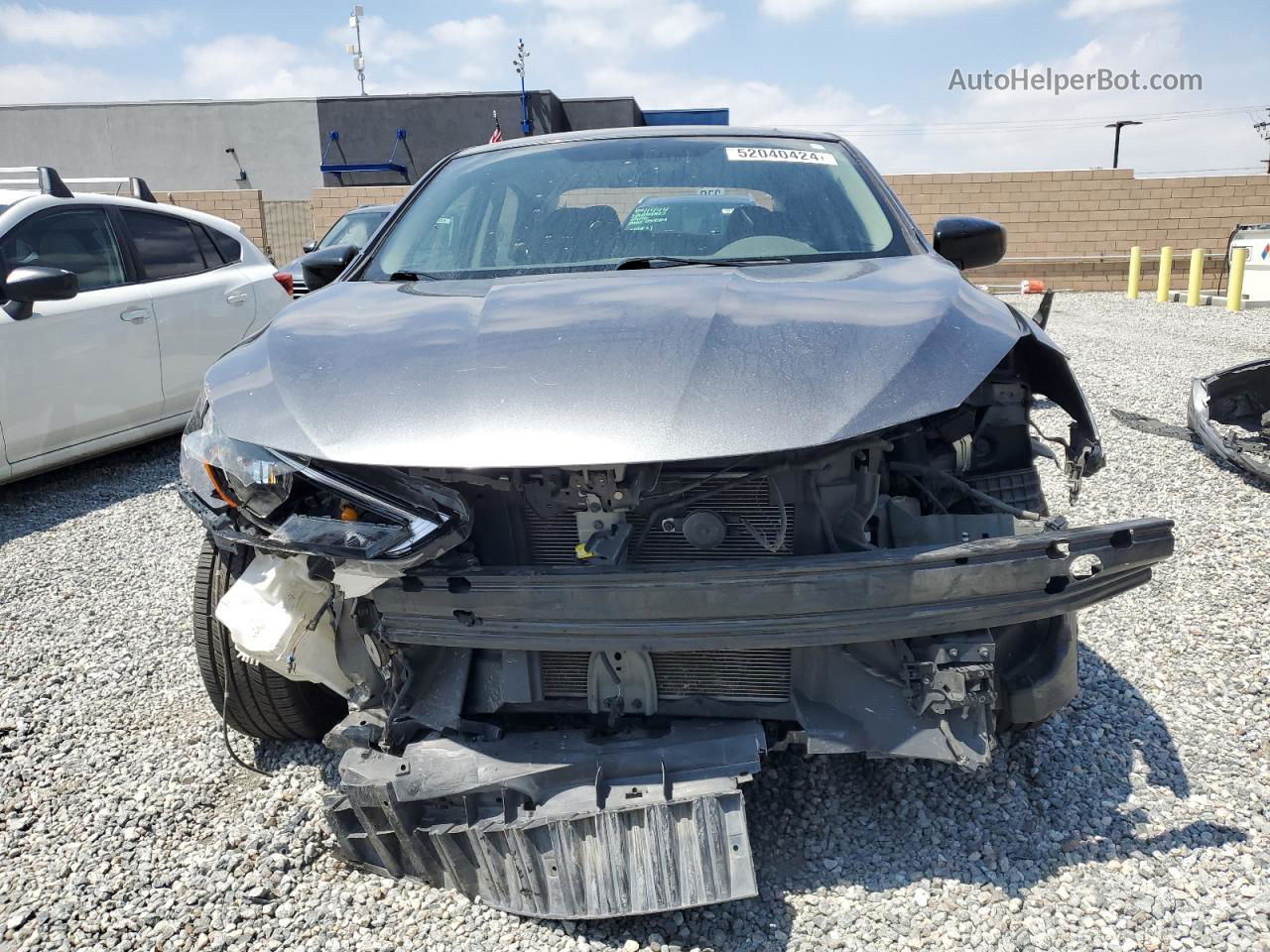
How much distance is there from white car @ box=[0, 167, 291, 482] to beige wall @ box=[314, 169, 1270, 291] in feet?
37.2

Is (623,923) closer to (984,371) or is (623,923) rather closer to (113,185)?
(984,371)

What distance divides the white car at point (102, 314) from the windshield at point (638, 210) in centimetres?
157

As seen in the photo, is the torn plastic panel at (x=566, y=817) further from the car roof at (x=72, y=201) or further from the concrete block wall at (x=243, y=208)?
the concrete block wall at (x=243, y=208)

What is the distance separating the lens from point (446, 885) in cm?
196

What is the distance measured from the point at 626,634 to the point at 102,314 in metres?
4.48

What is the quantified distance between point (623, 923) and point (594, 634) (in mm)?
618

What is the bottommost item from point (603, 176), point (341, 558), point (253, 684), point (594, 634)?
point (253, 684)

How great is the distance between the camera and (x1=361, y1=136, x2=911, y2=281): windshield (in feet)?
8.77

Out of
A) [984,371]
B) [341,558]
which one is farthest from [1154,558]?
[341,558]

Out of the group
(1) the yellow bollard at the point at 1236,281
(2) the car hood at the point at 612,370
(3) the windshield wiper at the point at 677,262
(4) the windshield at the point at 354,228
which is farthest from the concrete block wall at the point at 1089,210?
(2) the car hood at the point at 612,370

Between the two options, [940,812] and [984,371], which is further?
[940,812]

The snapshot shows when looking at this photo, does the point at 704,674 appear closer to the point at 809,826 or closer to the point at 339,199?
the point at 809,826

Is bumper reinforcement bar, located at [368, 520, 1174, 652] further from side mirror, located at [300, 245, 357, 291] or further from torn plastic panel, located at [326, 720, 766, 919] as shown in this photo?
side mirror, located at [300, 245, 357, 291]

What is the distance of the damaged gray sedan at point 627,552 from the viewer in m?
1.70
